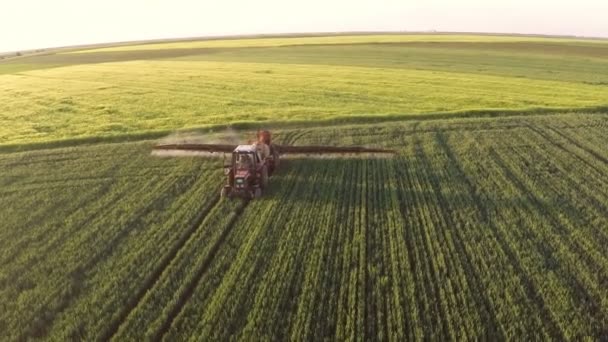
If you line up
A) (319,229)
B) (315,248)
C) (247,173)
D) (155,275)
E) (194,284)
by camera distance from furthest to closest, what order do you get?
1. (247,173)
2. (319,229)
3. (315,248)
4. (155,275)
5. (194,284)

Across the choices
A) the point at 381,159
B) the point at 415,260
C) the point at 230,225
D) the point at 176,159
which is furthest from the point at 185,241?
the point at 381,159

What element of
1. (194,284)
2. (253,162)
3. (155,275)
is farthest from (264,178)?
(194,284)

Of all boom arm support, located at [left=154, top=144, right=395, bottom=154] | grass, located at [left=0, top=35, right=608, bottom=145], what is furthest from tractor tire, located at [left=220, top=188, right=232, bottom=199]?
grass, located at [left=0, top=35, right=608, bottom=145]

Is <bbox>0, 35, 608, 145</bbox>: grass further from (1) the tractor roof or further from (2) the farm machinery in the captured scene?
(1) the tractor roof

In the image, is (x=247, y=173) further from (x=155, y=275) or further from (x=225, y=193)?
(x=155, y=275)

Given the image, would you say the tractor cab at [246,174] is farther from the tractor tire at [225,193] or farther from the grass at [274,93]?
the grass at [274,93]

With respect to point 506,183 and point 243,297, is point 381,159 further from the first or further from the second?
point 243,297

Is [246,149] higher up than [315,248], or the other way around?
[246,149]
